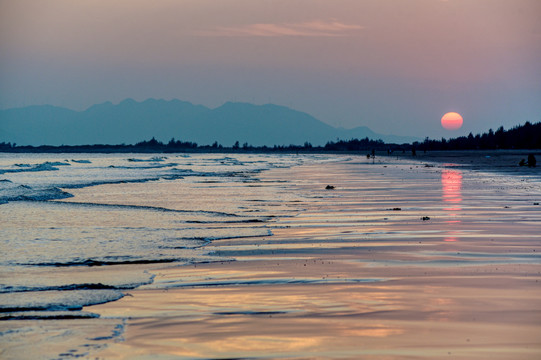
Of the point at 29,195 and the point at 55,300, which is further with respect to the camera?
the point at 29,195

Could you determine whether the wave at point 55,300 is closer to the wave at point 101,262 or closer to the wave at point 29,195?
the wave at point 101,262

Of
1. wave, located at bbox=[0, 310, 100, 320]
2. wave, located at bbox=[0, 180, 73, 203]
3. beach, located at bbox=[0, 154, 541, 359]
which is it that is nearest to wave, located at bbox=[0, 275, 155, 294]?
beach, located at bbox=[0, 154, 541, 359]

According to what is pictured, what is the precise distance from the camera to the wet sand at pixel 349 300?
5609 mm

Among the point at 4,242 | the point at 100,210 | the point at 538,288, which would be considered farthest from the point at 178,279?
the point at 100,210

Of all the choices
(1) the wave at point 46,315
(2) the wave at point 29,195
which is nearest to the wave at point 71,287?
(1) the wave at point 46,315

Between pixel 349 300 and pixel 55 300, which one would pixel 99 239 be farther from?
pixel 349 300

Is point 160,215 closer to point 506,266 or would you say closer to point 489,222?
point 489,222

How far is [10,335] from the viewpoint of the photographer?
20.0ft

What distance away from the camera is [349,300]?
7.28 m

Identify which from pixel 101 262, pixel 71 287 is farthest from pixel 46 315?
pixel 101 262

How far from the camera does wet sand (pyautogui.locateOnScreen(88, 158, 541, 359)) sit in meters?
5.61

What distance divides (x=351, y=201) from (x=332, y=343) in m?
16.2

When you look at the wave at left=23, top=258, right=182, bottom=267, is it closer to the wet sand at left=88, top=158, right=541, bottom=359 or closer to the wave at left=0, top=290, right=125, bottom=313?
the wet sand at left=88, top=158, right=541, bottom=359

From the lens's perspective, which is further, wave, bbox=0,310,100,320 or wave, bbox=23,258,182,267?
wave, bbox=23,258,182,267
